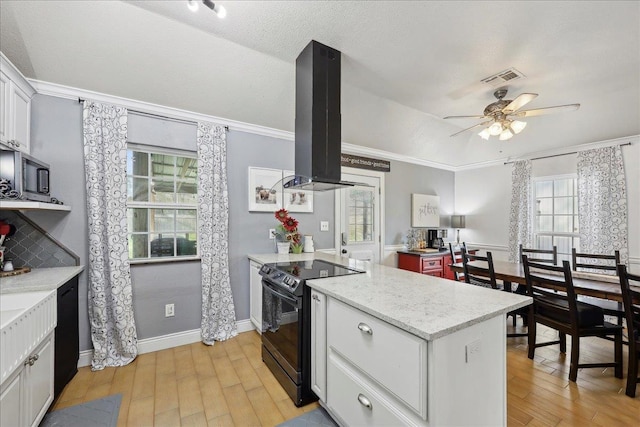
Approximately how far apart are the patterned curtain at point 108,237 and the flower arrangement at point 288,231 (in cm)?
152

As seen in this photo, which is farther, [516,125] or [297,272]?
[516,125]

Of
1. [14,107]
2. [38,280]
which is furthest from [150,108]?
[38,280]

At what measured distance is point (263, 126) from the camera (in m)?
3.30

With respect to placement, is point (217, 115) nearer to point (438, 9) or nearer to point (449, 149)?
point (438, 9)

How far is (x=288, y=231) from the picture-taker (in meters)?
3.32

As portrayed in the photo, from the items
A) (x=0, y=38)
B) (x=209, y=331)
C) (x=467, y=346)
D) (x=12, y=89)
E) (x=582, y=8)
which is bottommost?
(x=209, y=331)

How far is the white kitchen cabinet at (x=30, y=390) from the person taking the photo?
1.30 meters

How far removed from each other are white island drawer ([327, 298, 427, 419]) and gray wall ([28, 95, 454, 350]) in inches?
73.0

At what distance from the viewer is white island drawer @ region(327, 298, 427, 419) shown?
112 centimetres

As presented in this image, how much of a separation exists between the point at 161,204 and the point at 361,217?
2723 mm

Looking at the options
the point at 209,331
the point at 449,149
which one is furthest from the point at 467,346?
the point at 449,149

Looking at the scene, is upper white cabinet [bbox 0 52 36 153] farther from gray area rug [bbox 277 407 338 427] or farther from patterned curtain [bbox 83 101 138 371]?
gray area rug [bbox 277 407 338 427]

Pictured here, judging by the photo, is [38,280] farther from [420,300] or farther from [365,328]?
[420,300]

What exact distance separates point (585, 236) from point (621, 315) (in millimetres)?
1830
